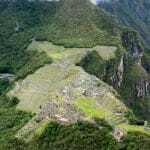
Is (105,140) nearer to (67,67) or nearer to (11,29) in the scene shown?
(67,67)

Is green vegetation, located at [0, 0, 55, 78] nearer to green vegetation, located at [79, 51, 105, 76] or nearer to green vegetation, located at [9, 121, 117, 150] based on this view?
green vegetation, located at [79, 51, 105, 76]

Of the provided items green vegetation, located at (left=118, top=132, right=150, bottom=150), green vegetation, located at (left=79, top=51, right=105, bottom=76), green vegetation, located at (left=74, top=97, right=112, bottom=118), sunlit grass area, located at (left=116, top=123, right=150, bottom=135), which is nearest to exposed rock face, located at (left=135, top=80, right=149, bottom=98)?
green vegetation, located at (left=79, top=51, right=105, bottom=76)

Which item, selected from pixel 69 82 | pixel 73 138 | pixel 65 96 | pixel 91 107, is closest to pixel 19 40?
pixel 69 82

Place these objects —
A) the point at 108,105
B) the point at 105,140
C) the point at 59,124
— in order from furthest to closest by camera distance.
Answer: the point at 108,105 → the point at 59,124 → the point at 105,140

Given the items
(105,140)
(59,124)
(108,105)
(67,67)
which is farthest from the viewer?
(67,67)

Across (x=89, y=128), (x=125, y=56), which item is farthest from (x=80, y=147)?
(x=125, y=56)

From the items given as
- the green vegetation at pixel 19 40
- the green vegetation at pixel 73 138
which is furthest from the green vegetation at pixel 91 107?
the green vegetation at pixel 19 40

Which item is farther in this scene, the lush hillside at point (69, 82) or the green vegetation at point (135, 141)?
the lush hillside at point (69, 82)

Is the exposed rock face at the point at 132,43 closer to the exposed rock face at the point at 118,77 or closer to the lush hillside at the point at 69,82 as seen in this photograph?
the lush hillside at the point at 69,82
